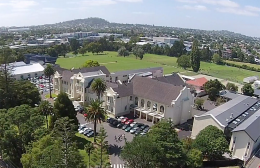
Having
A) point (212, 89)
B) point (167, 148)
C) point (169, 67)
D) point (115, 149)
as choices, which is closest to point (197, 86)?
point (212, 89)

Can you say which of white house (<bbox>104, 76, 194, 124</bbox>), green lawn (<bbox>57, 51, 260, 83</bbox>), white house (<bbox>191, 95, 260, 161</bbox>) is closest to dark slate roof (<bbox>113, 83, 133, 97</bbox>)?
white house (<bbox>104, 76, 194, 124</bbox>)

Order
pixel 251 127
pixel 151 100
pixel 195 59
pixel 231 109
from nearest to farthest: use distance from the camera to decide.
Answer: pixel 251 127
pixel 231 109
pixel 151 100
pixel 195 59

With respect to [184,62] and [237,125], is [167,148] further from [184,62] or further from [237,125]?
[184,62]

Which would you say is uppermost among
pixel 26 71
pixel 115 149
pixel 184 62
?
pixel 184 62

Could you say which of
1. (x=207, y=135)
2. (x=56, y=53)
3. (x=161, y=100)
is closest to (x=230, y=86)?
(x=161, y=100)

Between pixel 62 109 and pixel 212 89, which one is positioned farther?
pixel 212 89

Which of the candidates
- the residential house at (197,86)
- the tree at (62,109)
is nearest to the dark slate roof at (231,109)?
the residential house at (197,86)

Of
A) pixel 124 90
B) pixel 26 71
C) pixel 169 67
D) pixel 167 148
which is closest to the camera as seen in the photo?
pixel 167 148
